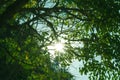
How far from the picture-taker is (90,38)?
18.9 m

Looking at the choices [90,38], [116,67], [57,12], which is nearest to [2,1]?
[57,12]

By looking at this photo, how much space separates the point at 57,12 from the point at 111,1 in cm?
350

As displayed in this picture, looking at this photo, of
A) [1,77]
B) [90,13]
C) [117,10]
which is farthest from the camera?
[1,77]

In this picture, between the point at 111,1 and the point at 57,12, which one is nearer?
the point at 111,1

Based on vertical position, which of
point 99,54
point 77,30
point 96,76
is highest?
point 77,30

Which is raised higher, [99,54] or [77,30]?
[77,30]

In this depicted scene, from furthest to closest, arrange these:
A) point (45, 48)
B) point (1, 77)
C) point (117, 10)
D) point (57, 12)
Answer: point (1, 77)
point (45, 48)
point (57, 12)
point (117, 10)

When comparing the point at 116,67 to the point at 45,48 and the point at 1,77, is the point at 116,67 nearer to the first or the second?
the point at 45,48

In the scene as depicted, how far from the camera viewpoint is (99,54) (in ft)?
60.0

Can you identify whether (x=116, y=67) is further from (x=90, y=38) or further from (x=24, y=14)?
(x=24, y=14)

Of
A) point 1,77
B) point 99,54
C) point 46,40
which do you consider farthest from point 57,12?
point 1,77

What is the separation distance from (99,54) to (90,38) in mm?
1119

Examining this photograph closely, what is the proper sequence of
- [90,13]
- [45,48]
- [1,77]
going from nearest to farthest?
1. [90,13]
2. [45,48]
3. [1,77]

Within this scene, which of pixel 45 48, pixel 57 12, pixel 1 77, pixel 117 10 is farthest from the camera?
pixel 1 77
